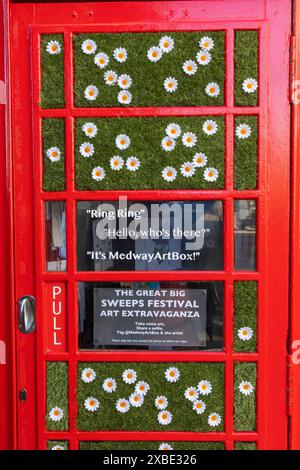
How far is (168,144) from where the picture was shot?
2008 millimetres

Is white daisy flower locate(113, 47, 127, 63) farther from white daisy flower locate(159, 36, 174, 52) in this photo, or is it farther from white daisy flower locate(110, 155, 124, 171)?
white daisy flower locate(110, 155, 124, 171)

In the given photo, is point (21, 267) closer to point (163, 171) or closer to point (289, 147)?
point (163, 171)

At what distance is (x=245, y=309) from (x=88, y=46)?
1.31 metres

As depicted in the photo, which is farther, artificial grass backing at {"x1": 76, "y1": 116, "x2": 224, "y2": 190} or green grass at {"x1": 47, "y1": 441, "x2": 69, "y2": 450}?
green grass at {"x1": 47, "y1": 441, "x2": 69, "y2": 450}

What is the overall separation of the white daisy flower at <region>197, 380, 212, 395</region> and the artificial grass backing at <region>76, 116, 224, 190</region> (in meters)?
0.85

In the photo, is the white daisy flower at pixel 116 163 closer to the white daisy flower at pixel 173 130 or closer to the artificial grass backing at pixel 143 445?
the white daisy flower at pixel 173 130

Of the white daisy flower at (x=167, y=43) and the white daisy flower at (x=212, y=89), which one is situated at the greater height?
the white daisy flower at (x=167, y=43)

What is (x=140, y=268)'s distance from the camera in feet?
6.74

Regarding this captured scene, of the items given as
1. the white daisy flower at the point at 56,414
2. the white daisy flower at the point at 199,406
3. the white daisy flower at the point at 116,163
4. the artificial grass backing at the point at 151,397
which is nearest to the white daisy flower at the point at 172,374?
the artificial grass backing at the point at 151,397

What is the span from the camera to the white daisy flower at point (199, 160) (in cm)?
200

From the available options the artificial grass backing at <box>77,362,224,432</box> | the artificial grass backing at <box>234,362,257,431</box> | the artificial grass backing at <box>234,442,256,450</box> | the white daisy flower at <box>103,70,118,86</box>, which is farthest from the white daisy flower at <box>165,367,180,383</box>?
the white daisy flower at <box>103,70,118,86</box>

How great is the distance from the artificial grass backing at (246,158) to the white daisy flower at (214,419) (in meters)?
0.99

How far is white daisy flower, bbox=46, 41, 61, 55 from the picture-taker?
2008 millimetres

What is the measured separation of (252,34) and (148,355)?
4.69 ft
